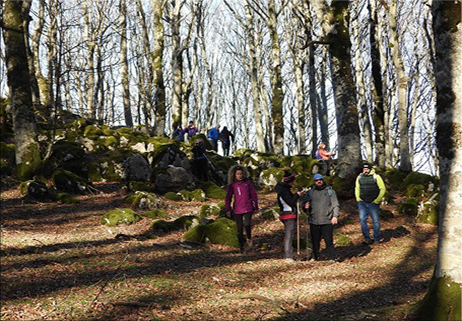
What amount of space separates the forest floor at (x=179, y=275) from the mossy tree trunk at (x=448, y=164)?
0.53 metres

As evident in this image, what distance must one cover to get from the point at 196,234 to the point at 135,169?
680 centimetres

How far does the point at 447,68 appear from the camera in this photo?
435 cm

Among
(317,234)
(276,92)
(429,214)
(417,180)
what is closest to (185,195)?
(317,234)

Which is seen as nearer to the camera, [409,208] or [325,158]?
[409,208]

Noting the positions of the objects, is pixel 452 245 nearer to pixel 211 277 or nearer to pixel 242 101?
pixel 211 277

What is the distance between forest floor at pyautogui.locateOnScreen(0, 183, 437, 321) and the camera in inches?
198

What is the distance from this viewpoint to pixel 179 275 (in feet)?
22.0

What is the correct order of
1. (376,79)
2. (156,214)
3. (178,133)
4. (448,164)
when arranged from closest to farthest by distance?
(448,164), (156,214), (376,79), (178,133)

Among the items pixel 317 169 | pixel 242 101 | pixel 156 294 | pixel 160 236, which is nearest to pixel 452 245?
pixel 156 294

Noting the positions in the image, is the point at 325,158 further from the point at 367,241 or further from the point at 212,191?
the point at 367,241

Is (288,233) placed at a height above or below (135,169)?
below

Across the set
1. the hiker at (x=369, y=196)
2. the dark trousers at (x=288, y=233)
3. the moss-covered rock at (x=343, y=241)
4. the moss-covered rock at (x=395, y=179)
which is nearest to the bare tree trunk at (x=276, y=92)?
the moss-covered rock at (x=395, y=179)

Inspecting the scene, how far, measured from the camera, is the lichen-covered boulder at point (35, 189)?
36.9 ft

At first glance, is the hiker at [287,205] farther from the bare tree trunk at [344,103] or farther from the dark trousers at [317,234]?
the bare tree trunk at [344,103]
